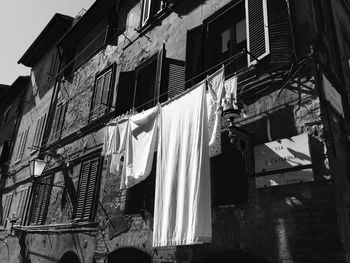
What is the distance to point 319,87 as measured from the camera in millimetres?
4352

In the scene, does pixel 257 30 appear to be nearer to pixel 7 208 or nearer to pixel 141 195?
pixel 141 195

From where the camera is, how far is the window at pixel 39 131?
532 inches

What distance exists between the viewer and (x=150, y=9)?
9219mm

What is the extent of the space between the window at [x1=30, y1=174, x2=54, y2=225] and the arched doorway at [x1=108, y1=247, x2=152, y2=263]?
4.53 metres

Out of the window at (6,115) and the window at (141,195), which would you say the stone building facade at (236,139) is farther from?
the window at (6,115)

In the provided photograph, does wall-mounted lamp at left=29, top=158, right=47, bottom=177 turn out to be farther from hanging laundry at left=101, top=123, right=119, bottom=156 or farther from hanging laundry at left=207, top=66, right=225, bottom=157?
hanging laundry at left=207, top=66, right=225, bottom=157

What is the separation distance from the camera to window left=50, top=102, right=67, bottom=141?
12.0 m

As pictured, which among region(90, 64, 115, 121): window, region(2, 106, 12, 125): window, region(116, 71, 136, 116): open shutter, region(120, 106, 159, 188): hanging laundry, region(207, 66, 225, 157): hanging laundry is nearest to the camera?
region(207, 66, 225, 157): hanging laundry

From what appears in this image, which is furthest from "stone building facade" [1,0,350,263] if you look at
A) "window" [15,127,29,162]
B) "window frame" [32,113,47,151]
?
"window" [15,127,29,162]

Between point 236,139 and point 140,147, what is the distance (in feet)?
6.47

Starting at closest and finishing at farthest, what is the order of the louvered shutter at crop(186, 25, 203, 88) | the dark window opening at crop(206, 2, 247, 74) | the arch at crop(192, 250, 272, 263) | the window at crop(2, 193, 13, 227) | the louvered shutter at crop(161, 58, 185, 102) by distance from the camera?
1. the arch at crop(192, 250, 272, 263)
2. the dark window opening at crop(206, 2, 247, 74)
3. the louvered shutter at crop(186, 25, 203, 88)
4. the louvered shutter at crop(161, 58, 185, 102)
5. the window at crop(2, 193, 13, 227)

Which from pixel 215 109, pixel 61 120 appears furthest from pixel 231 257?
pixel 61 120

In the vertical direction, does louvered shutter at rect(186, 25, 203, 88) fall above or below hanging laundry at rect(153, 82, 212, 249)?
above

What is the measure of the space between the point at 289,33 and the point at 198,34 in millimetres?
2494
